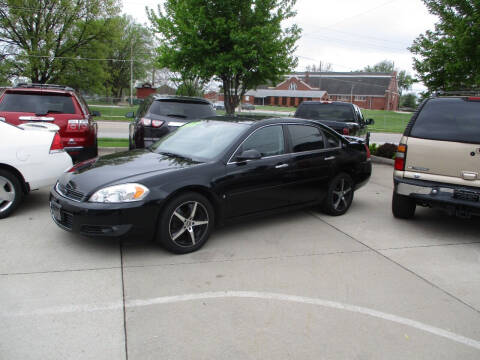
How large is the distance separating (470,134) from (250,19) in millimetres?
7905

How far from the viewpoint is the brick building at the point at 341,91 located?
89.9 metres

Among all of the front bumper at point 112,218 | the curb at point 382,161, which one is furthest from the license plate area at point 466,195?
the curb at point 382,161

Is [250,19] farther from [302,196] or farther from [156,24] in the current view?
[302,196]

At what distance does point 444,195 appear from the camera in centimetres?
549

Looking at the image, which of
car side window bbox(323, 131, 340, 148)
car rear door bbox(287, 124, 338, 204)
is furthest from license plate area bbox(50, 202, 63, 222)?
car side window bbox(323, 131, 340, 148)

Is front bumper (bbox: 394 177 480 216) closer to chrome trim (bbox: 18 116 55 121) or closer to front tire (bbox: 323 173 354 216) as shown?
front tire (bbox: 323 173 354 216)

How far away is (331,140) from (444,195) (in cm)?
185

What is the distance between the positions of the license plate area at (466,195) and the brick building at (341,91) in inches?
3311

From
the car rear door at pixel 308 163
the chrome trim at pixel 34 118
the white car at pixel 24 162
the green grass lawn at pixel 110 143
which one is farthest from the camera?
the green grass lawn at pixel 110 143

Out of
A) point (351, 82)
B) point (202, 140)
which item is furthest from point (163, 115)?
point (351, 82)

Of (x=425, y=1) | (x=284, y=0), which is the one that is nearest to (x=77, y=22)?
(x=284, y=0)

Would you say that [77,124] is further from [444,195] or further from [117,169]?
[444,195]

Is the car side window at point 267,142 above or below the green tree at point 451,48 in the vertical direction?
below

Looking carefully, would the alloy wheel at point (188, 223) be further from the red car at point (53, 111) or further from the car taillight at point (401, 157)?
the red car at point (53, 111)
